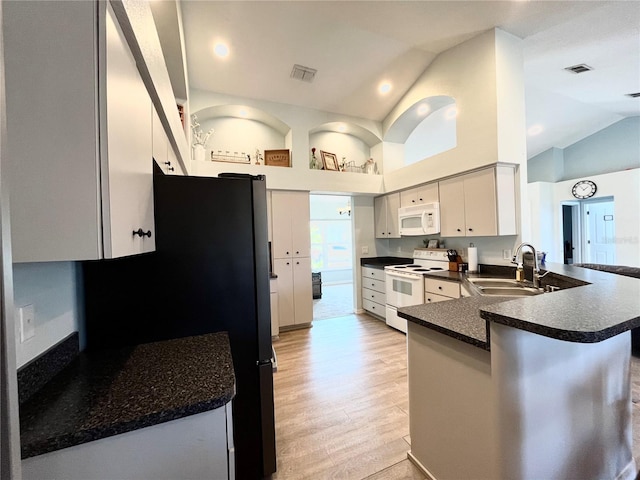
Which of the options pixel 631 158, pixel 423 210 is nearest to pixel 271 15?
pixel 423 210

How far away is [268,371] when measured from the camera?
149cm

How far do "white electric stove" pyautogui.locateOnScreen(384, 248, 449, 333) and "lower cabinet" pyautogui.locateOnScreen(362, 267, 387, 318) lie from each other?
0.69ft

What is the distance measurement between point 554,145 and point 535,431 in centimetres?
732

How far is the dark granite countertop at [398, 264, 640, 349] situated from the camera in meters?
0.83

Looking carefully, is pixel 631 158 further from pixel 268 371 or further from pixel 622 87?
pixel 268 371

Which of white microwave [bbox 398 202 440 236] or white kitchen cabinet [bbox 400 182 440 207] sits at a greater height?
white kitchen cabinet [bbox 400 182 440 207]

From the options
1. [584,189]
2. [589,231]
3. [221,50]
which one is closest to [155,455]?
[221,50]

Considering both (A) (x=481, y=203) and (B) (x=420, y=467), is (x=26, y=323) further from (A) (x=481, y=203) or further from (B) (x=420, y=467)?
(A) (x=481, y=203)

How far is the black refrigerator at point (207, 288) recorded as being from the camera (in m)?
1.25

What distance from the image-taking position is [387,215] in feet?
15.4

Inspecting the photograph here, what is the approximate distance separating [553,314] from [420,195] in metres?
3.23

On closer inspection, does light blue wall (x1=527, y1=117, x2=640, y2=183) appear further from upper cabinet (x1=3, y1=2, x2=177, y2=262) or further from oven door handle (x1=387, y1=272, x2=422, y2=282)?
upper cabinet (x1=3, y1=2, x2=177, y2=262)

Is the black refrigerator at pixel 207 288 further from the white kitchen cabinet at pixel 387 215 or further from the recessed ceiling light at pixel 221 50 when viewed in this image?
the white kitchen cabinet at pixel 387 215

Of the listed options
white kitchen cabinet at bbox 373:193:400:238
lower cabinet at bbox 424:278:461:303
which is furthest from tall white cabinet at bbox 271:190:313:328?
lower cabinet at bbox 424:278:461:303
